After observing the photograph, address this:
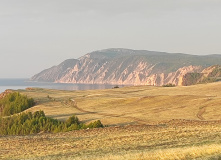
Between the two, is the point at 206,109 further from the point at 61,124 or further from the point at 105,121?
the point at 61,124

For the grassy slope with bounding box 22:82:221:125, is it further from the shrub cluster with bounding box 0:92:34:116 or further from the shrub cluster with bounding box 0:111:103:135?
the shrub cluster with bounding box 0:111:103:135

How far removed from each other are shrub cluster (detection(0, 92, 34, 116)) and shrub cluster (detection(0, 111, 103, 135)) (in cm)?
1512

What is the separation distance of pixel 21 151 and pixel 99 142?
263 inches

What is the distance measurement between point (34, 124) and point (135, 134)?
2701 centimetres

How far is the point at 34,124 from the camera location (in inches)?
2119

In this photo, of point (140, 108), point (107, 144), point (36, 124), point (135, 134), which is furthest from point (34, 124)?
point (107, 144)

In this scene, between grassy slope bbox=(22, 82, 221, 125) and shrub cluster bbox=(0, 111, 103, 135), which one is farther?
grassy slope bbox=(22, 82, 221, 125)

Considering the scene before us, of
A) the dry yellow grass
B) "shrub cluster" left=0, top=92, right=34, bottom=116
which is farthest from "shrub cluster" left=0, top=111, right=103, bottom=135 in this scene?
"shrub cluster" left=0, top=92, right=34, bottom=116

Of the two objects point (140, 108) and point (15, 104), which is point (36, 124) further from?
point (15, 104)

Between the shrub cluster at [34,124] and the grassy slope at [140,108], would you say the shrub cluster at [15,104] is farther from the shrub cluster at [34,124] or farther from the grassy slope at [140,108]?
the shrub cluster at [34,124]

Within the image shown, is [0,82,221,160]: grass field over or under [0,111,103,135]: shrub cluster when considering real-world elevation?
over

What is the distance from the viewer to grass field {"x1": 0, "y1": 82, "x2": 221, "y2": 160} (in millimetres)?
20969

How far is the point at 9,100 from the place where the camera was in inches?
3285

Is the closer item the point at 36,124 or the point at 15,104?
the point at 36,124
